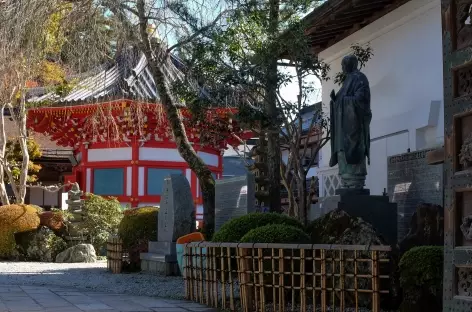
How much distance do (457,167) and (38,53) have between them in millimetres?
9611

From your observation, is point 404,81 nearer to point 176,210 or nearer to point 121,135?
point 176,210

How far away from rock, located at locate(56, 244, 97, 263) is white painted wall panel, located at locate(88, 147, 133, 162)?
4.98 metres

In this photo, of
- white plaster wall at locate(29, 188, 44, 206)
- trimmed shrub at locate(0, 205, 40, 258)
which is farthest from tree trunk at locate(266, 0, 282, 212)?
white plaster wall at locate(29, 188, 44, 206)

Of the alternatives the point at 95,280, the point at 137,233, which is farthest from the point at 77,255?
the point at 95,280

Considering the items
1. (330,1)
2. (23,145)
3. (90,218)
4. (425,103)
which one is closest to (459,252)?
(425,103)

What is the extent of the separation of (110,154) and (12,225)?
520 centimetres

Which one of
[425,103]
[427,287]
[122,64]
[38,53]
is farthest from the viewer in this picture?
[122,64]

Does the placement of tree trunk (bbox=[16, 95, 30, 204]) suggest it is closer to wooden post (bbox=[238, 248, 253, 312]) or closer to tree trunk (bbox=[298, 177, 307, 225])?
tree trunk (bbox=[298, 177, 307, 225])

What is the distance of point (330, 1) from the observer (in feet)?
40.0

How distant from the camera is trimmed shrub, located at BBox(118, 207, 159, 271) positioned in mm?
14547

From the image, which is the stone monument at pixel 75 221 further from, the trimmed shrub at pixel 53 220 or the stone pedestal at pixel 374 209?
the stone pedestal at pixel 374 209

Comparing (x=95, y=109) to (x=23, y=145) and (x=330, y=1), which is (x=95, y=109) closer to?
(x=23, y=145)

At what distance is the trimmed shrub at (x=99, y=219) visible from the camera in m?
18.9

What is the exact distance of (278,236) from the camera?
8.45 metres
